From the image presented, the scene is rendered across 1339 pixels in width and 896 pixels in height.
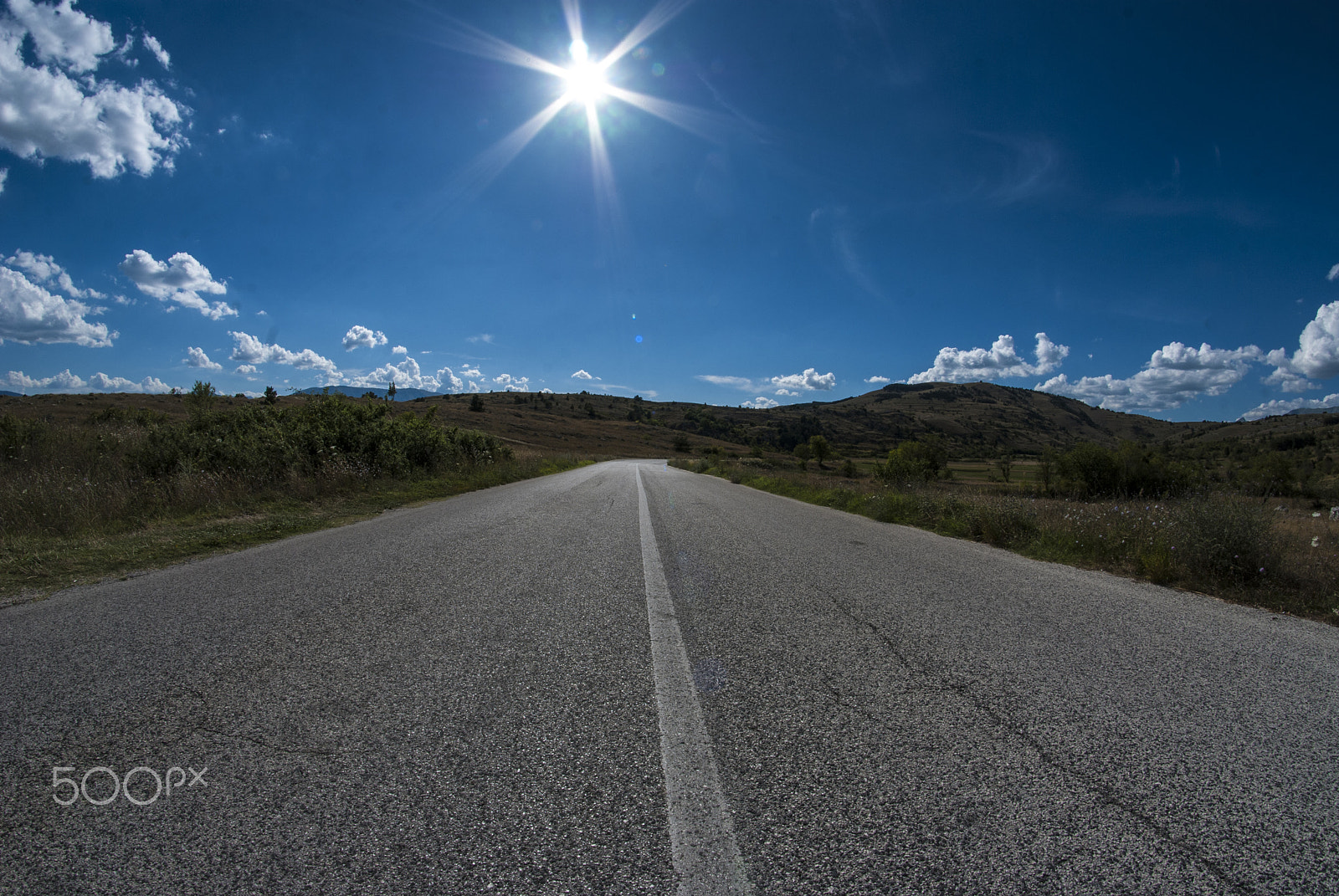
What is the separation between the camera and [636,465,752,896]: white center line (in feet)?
5.08

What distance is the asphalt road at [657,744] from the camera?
5.24 ft

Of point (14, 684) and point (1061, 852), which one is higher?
point (1061, 852)

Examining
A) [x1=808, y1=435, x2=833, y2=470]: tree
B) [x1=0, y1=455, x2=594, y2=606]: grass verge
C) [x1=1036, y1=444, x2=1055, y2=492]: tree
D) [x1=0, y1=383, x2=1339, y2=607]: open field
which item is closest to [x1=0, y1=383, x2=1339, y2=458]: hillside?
[x1=808, y1=435, x2=833, y2=470]: tree

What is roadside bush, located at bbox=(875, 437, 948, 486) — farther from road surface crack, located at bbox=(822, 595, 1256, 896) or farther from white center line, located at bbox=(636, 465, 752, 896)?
white center line, located at bbox=(636, 465, 752, 896)

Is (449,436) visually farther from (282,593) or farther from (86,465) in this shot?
(282,593)

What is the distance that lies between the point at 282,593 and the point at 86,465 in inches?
386

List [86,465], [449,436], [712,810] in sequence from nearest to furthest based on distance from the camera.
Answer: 1. [712,810]
2. [86,465]
3. [449,436]

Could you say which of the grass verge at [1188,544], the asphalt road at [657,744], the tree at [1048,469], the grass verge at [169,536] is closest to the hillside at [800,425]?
the tree at [1048,469]

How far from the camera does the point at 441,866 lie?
1556 mm

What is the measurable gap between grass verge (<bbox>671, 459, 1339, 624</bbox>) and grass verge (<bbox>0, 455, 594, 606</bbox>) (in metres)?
10.6

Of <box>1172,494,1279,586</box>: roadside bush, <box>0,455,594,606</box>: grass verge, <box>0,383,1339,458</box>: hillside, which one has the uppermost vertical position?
<box>0,383,1339,458</box>: hillside

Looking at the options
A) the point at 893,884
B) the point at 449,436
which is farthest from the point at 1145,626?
the point at 449,436

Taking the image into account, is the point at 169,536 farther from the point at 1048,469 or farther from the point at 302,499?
the point at 1048,469

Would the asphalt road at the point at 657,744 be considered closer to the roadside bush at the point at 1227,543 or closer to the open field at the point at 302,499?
the roadside bush at the point at 1227,543
